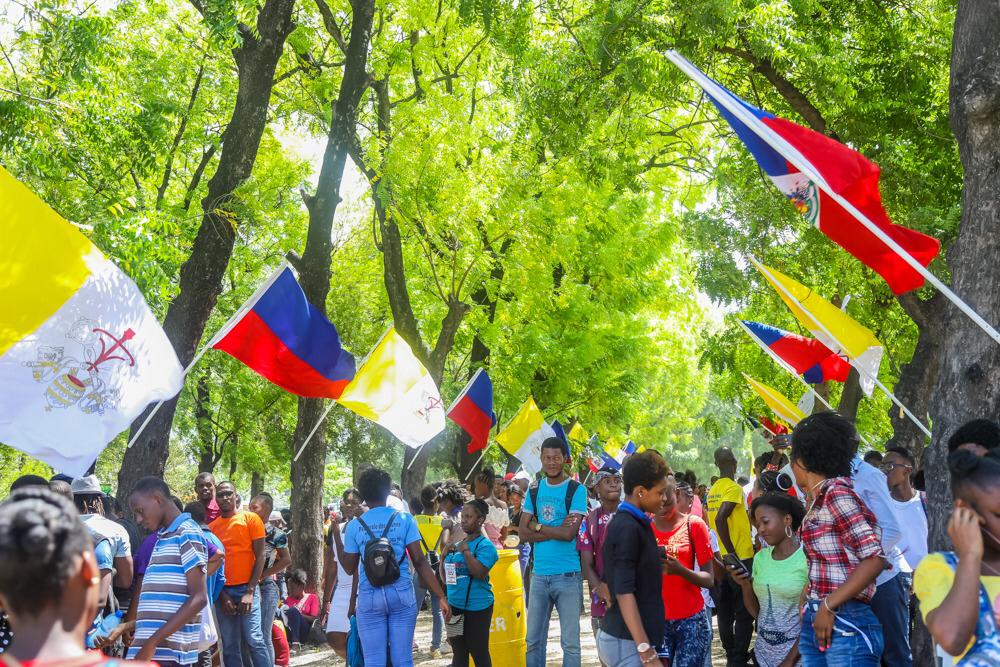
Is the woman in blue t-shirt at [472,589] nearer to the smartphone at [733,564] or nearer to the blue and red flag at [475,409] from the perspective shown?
the smartphone at [733,564]

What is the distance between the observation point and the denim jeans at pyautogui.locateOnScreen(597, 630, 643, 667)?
5.80 meters

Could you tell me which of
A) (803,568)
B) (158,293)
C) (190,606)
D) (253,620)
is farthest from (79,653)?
(158,293)

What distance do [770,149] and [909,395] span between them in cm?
914

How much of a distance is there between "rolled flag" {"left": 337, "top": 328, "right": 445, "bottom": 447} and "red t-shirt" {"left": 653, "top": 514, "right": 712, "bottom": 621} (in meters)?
5.13

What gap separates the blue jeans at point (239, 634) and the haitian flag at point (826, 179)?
5755mm

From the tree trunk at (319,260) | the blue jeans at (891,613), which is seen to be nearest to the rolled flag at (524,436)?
the tree trunk at (319,260)

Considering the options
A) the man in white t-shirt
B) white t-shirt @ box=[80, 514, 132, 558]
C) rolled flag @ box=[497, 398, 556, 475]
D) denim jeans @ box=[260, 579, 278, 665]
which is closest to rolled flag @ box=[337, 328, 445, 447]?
denim jeans @ box=[260, 579, 278, 665]

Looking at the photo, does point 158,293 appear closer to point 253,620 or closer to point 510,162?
point 253,620

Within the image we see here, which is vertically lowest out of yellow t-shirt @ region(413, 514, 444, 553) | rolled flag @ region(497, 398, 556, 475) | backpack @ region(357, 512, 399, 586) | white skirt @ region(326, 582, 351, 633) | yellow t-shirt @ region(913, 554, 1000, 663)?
yellow t-shirt @ region(913, 554, 1000, 663)

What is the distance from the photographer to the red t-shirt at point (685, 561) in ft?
23.0

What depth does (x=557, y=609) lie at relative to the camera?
883cm

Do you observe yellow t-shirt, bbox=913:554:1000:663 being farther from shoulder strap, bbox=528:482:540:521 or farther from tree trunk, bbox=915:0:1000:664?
shoulder strap, bbox=528:482:540:521

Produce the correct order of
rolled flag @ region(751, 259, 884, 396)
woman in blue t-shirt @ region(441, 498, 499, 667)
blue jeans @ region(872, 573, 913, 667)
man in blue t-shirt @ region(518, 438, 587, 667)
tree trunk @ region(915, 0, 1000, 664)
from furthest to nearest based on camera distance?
1. rolled flag @ region(751, 259, 884, 396)
2. man in blue t-shirt @ region(518, 438, 587, 667)
3. woman in blue t-shirt @ region(441, 498, 499, 667)
4. tree trunk @ region(915, 0, 1000, 664)
5. blue jeans @ region(872, 573, 913, 667)

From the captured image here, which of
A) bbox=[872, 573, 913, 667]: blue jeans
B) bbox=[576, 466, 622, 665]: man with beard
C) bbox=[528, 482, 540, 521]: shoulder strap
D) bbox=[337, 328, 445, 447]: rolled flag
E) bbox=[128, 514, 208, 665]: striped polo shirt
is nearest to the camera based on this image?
bbox=[872, 573, 913, 667]: blue jeans
